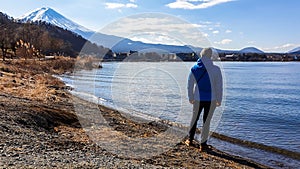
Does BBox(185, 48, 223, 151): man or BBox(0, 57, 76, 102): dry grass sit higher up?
BBox(185, 48, 223, 151): man

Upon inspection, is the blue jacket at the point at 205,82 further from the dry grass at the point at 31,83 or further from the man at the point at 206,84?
the dry grass at the point at 31,83

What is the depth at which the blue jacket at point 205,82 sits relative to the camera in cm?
1073

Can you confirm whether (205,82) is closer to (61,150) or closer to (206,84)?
(206,84)

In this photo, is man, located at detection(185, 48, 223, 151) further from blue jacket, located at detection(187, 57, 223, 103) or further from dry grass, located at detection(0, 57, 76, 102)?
dry grass, located at detection(0, 57, 76, 102)

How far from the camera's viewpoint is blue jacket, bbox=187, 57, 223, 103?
10.7m

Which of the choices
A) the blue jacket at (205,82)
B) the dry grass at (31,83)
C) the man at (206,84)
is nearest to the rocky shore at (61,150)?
the man at (206,84)

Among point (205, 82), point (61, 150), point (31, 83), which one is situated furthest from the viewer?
point (31, 83)

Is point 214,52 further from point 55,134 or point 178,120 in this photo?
point 178,120

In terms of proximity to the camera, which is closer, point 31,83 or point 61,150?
point 61,150

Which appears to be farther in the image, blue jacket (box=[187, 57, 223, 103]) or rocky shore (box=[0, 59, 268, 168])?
blue jacket (box=[187, 57, 223, 103])

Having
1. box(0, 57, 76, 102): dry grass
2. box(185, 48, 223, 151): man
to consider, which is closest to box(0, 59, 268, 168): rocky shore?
box(185, 48, 223, 151): man

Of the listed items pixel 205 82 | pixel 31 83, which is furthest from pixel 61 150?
pixel 31 83

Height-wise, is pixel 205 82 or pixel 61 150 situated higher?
pixel 205 82

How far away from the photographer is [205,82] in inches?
426
